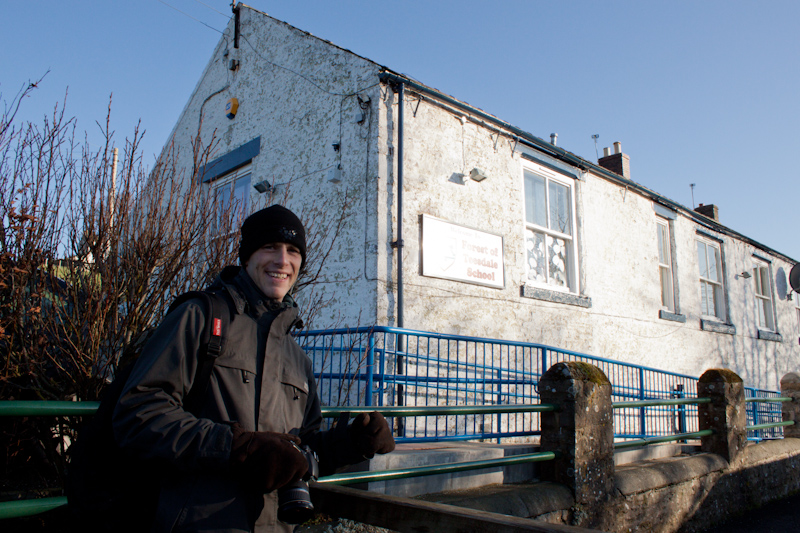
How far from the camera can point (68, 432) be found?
399 cm

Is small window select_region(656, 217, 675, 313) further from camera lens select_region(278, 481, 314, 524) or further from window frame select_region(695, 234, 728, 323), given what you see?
camera lens select_region(278, 481, 314, 524)

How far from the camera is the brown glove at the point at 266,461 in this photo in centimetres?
155

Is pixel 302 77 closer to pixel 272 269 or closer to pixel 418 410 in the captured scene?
pixel 418 410

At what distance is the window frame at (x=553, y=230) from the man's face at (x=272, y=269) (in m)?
7.10

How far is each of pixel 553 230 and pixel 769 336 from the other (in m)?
9.07

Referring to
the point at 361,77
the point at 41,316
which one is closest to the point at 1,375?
the point at 41,316

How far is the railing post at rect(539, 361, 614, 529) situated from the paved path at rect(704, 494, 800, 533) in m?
2.36

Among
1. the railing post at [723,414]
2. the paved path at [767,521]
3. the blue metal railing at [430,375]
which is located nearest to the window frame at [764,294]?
the blue metal railing at [430,375]

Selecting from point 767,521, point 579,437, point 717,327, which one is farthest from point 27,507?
point 717,327

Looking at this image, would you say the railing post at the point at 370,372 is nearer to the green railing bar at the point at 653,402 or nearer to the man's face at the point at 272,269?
the green railing bar at the point at 653,402

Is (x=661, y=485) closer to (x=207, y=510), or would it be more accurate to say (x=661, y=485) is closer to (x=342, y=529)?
(x=342, y=529)

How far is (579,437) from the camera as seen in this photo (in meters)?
4.51

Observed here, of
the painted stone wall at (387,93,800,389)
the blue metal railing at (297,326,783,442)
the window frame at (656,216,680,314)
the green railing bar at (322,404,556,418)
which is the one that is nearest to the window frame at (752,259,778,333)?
the painted stone wall at (387,93,800,389)

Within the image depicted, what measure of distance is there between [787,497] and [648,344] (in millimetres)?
3426
